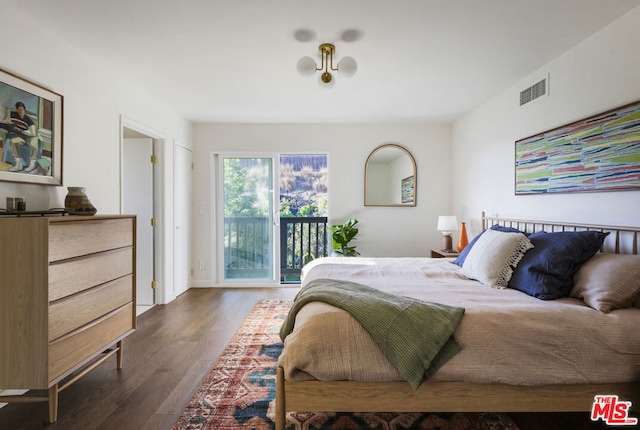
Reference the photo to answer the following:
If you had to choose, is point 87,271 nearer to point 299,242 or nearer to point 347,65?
point 347,65

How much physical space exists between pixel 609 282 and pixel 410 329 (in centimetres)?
115

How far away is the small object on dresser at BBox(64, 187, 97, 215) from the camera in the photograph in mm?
2105

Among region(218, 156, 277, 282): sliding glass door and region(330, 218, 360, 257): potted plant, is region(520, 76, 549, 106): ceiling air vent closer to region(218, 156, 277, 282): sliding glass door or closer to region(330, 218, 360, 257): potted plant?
region(330, 218, 360, 257): potted plant

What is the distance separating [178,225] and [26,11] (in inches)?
105

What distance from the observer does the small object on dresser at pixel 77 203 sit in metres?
2.11

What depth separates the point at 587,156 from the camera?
2328 millimetres

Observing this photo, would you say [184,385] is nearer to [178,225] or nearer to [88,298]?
[88,298]

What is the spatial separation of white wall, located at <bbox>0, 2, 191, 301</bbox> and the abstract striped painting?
149 inches

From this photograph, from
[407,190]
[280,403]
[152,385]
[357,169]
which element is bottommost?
[152,385]

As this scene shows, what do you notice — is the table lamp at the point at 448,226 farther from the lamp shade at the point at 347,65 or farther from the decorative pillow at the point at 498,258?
the lamp shade at the point at 347,65

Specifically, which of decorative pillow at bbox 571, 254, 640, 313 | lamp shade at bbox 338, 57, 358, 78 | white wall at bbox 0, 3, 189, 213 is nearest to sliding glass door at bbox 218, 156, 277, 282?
white wall at bbox 0, 3, 189, 213

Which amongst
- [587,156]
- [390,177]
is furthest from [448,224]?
[587,156]

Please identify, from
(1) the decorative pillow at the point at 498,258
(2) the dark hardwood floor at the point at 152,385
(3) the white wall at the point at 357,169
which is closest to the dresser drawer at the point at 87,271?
(2) the dark hardwood floor at the point at 152,385

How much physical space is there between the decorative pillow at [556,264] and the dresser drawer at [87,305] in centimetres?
269
